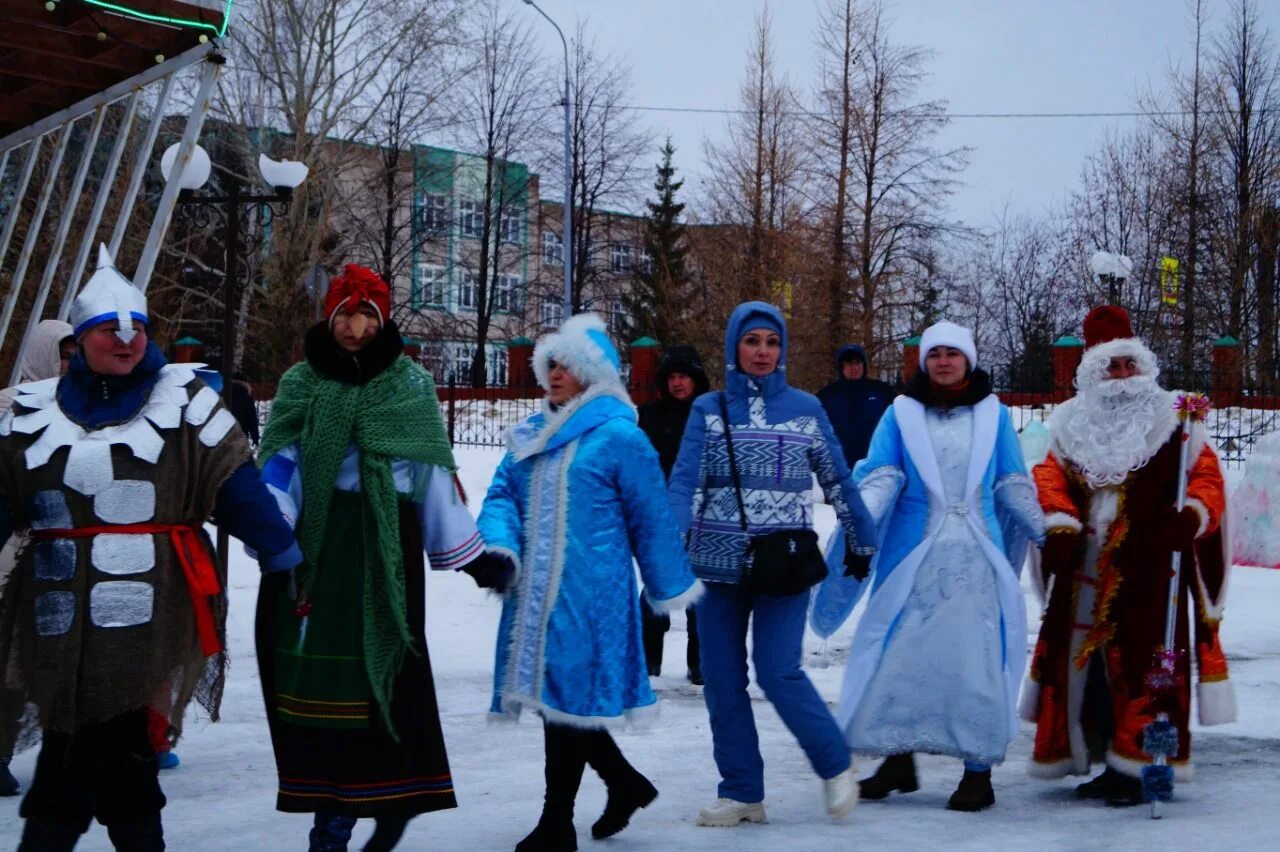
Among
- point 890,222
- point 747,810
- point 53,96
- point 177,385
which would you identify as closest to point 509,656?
point 747,810

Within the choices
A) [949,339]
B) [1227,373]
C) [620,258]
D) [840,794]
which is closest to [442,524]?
[840,794]

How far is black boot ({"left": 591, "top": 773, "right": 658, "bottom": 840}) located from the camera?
16.7 feet

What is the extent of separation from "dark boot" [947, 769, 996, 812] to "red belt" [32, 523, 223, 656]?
286 cm

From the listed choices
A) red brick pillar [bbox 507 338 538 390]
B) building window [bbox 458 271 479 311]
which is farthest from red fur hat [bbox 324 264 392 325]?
building window [bbox 458 271 479 311]

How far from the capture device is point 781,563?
5.30m

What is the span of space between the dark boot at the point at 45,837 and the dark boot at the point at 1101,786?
3.78 metres

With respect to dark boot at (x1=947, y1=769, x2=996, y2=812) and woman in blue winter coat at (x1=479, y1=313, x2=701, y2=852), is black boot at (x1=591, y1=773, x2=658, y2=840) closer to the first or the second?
woman in blue winter coat at (x1=479, y1=313, x2=701, y2=852)

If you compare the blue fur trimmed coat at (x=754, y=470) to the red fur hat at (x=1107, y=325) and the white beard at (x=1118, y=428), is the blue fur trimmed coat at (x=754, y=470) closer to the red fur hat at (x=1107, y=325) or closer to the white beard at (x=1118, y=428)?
the white beard at (x=1118, y=428)

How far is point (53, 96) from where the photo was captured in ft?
27.9

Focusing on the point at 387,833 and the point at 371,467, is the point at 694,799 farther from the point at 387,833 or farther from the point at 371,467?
the point at 371,467

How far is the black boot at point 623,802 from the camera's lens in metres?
5.08

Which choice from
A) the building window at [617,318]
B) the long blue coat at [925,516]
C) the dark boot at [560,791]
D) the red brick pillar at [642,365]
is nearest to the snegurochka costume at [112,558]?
the dark boot at [560,791]

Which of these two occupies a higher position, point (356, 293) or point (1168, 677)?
point (356, 293)

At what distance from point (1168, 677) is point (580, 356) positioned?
256cm
